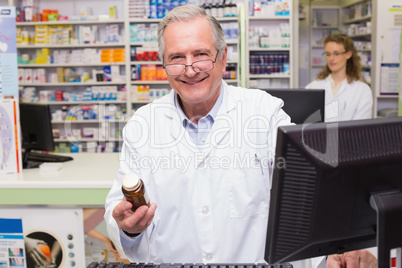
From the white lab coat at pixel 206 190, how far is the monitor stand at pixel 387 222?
2.34 feet

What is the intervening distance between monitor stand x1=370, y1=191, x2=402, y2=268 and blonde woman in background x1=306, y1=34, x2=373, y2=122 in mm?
3338

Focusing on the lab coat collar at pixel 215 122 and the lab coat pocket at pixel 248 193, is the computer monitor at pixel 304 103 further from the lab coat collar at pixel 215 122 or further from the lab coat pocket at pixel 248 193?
the lab coat pocket at pixel 248 193

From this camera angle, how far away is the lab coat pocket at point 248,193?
161cm

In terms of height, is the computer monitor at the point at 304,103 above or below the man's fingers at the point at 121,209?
above

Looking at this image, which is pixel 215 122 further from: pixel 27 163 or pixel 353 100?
pixel 353 100

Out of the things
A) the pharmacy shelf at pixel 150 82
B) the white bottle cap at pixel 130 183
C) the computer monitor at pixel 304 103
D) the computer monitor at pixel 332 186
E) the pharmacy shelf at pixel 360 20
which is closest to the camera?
the computer monitor at pixel 332 186

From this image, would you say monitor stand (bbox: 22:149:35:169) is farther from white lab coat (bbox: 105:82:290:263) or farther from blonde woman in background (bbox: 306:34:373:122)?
blonde woman in background (bbox: 306:34:373:122)

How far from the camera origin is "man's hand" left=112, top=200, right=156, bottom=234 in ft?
3.81

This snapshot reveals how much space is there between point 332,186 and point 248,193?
0.74 m

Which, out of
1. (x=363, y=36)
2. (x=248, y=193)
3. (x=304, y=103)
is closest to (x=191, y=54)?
(x=248, y=193)

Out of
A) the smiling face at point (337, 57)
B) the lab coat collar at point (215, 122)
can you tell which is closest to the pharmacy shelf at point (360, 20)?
the smiling face at point (337, 57)

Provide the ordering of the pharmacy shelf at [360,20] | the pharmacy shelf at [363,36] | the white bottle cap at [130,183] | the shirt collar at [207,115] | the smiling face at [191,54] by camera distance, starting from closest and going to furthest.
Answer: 1. the white bottle cap at [130,183]
2. the smiling face at [191,54]
3. the shirt collar at [207,115]
4. the pharmacy shelf at [360,20]
5. the pharmacy shelf at [363,36]

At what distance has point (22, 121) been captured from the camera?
11.8 feet

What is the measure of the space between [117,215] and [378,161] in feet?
2.29
